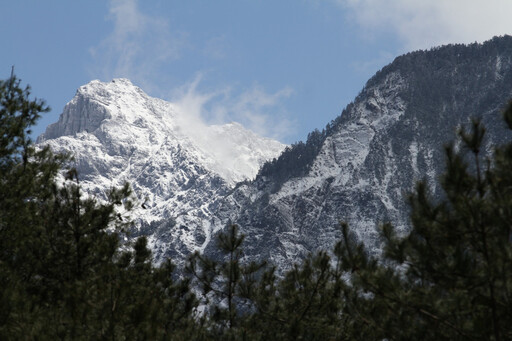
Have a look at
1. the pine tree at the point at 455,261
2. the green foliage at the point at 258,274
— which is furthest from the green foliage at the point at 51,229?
the pine tree at the point at 455,261

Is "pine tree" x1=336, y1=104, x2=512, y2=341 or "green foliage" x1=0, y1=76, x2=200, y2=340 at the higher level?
"green foliage" x1=0, y1=76, x2=200, y2=340

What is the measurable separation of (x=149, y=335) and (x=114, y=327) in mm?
560

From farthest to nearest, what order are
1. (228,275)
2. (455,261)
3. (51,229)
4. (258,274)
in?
(258,274) < (51,229) < (228,275) < (455,261)

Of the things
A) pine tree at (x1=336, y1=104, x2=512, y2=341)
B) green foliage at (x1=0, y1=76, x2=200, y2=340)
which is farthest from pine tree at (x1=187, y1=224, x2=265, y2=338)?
pine tree at (x1=336, y1=104, x2=512, y2=341)

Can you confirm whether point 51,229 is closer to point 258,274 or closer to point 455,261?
point 258,274

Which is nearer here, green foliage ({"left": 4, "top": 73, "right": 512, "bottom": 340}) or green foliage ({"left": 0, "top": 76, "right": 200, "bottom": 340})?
green foliage ({"left": 4, "top": 73, "right": 512, "bottom": 340})

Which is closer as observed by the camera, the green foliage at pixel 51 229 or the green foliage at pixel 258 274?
the green foliage at pixel 258 274

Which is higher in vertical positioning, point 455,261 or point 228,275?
point 228,275

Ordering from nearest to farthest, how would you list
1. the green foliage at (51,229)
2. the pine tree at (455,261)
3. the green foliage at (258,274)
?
1. the pine tree at (455,261)
2. the green foliage at (258,274)
3. the green foliage at (51,229)

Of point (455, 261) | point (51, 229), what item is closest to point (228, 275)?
point (51, 229)

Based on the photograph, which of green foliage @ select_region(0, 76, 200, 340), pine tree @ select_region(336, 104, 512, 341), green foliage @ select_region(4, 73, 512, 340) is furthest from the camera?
green foliage @ select_region(0, 76, 200, 340)

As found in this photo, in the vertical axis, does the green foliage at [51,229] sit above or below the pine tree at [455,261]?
above

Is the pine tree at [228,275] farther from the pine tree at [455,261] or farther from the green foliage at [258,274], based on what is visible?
the pine tree at [455,261]

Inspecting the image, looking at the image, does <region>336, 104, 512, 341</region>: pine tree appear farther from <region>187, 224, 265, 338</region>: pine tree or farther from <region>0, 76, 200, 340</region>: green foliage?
<region>0, 76, 200, 340</region>: green foliage
